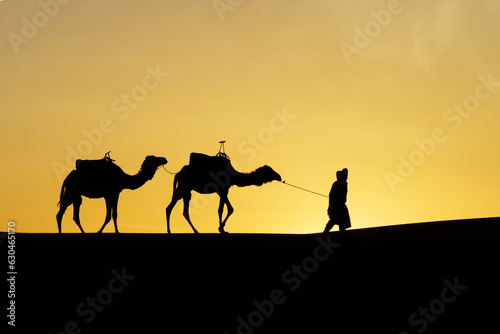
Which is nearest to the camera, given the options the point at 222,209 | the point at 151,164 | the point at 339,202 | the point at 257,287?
the point at 257,287

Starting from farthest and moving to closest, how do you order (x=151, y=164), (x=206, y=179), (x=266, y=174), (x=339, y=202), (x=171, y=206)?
(x=266, y=174) < (x=171, y=206) < (x=151, y=164) < (x=206, y=179) < (x=339, y=202)

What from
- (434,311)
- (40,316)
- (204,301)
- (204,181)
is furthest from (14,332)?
(204,181)

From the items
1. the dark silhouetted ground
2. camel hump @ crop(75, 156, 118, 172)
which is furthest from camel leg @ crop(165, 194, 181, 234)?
the dark silhouetted ground

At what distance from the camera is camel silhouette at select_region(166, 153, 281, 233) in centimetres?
2542

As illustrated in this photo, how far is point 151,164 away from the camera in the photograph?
25.8 metres

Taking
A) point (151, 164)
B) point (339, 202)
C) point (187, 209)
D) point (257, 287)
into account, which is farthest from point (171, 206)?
point (257, 287)

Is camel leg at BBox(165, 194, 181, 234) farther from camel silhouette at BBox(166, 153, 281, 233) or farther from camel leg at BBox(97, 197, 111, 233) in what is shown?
camel leg at BBox(97, 197, 111, 233)

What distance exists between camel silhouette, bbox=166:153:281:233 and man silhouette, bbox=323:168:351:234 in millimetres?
2933

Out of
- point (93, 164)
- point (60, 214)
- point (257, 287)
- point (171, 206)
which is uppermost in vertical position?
point (93, 164)

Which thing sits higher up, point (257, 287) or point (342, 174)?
point (342, 174)

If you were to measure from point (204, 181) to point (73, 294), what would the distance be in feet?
31.9

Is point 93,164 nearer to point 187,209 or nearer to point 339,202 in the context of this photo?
point 187,209

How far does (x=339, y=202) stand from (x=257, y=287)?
26.4 feet

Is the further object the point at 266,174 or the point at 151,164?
the point at 266,174
